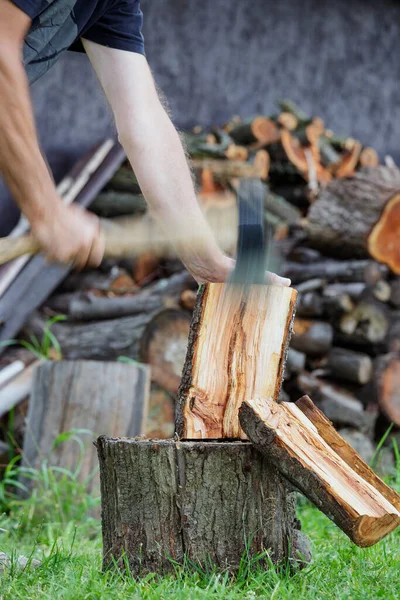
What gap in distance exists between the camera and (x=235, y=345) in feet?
7.71

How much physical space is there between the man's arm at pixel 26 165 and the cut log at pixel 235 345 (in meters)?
0.47

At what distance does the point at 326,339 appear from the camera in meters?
4.46

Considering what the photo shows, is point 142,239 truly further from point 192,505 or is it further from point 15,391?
point 15,391

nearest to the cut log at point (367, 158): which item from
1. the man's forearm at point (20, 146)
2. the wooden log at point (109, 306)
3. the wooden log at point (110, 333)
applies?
the wooden log at point (110, 333)

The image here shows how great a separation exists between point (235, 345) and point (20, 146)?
2.95 feet

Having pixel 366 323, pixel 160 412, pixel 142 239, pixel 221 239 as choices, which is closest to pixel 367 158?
pixel 366 323

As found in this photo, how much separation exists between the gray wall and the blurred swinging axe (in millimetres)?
3537

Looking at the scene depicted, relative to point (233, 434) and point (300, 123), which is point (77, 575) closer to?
point (233, 434)

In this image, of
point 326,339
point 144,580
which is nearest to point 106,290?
point 326,339

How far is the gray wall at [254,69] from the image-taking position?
225 inches

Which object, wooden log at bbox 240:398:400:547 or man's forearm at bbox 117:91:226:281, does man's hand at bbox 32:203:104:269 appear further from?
wooden log at bbox 240:398:400:547

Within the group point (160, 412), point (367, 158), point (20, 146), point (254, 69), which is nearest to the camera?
point (20, 146)

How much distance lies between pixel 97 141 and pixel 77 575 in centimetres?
431

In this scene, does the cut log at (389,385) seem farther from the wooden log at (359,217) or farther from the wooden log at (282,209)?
the wooden log at (282,209)
